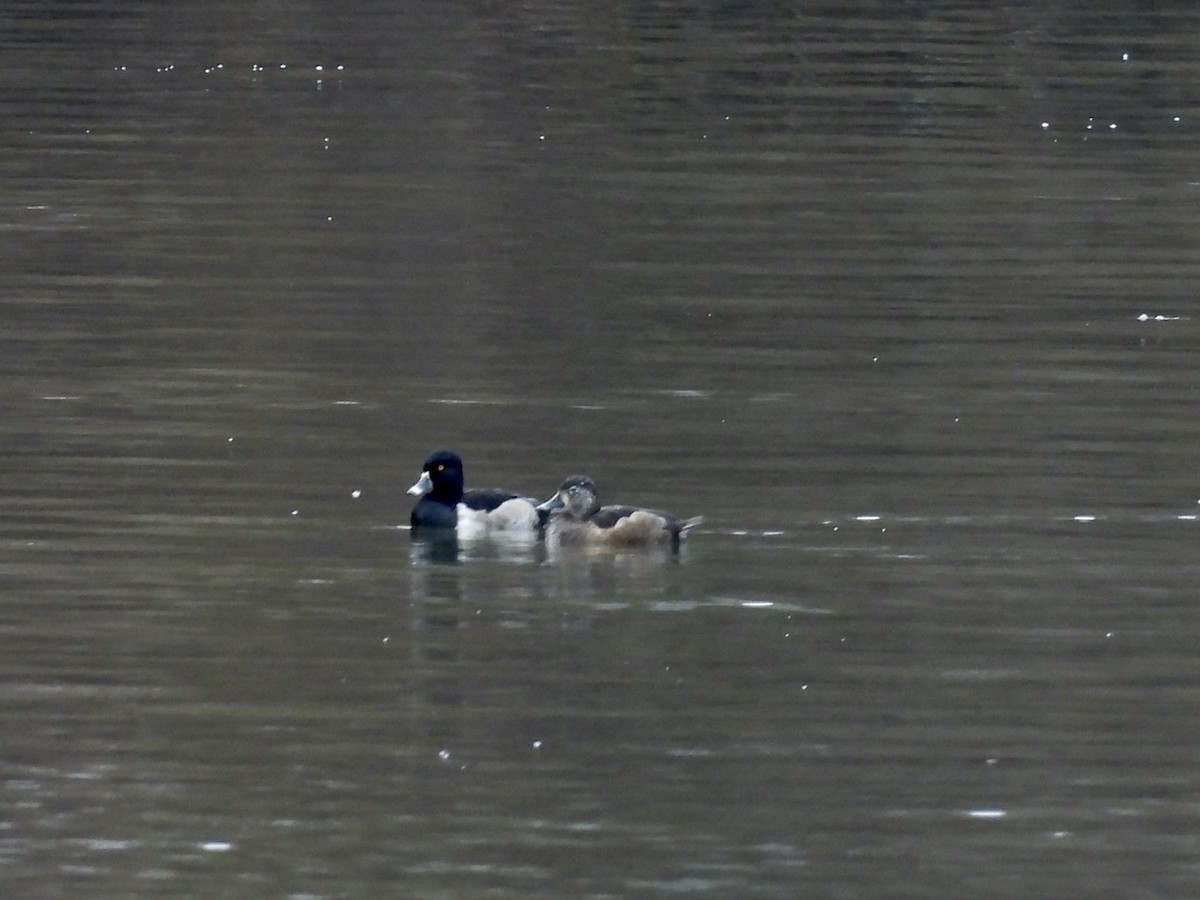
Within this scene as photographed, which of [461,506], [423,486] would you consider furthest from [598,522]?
[423,486]

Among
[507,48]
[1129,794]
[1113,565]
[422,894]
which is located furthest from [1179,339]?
[507,48]

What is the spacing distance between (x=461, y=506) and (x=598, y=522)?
0.61 m

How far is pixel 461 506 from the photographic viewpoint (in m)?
11.0

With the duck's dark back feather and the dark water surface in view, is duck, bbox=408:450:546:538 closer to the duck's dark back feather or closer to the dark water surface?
the duck's dark back feather

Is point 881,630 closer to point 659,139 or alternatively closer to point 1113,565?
point 1113,565

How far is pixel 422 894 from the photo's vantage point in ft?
22.5

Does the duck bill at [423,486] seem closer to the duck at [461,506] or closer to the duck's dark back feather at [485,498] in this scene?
the duck at [461,506]

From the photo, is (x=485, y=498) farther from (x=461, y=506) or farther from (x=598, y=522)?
(x=598, y=522)

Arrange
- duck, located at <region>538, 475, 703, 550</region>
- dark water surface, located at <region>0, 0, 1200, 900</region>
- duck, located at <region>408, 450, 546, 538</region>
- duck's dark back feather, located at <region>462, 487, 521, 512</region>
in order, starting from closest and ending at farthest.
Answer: dark water surface, located at <region>0, 0, 1200, 900</region> → duck, located at <region>538, 475, 703, 550</region> → duck, located at <region>408, 450, 546, 538</region> → duck's dark back feather, located at <region>462, 487, 521, 512</region>

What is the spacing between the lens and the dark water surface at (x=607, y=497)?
24.7ft

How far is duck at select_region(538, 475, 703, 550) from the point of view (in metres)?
10.7

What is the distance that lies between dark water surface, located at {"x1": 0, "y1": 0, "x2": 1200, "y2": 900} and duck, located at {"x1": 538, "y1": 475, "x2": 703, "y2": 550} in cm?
13

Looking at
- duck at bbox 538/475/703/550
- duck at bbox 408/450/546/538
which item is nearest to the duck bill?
duck at bbox 408/450/546/538

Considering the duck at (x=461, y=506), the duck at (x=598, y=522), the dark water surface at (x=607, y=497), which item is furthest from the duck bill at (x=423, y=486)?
the duck at (x=598, y=522)
